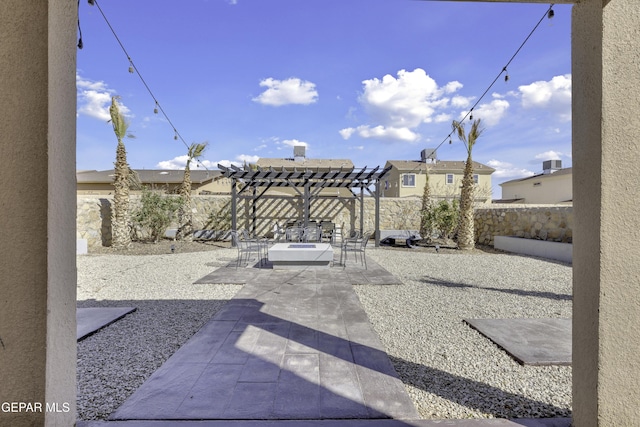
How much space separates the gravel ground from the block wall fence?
3450 millimetres

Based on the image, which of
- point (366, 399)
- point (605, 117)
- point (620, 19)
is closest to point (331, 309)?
point (366, 399)

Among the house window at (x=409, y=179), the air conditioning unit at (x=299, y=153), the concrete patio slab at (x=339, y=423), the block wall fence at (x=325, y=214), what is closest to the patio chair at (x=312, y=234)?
the block wall fence at (x=325, y=214)

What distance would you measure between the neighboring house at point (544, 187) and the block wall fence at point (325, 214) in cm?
1456

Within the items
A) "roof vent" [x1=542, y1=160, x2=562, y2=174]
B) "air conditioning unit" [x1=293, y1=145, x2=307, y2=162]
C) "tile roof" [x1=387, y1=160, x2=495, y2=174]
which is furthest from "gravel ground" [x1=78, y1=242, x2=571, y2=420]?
"roof vent" [x1=542, y1=160, x2=562, y2=174]

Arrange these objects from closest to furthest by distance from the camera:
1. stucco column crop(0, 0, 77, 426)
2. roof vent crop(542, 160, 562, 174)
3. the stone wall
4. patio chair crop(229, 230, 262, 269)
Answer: stucco column crop(0, 0, 77, 426) < patio chair crop(229, 230, 262, 269) < the stone wall < roof vent crop(542, 160, 562, 174)

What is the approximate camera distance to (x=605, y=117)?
5.39 feet

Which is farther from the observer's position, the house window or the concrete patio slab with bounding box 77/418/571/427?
the house window

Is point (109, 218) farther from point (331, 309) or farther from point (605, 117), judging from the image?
point (605, 117)

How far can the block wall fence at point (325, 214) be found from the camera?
38.1 ft

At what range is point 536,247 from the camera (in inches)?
392

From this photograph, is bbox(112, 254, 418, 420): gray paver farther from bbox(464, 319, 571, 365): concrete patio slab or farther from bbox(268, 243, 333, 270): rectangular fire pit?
bbox(268, 243, 333, 270): rectangular fire pit

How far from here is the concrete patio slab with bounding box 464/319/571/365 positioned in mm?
2969

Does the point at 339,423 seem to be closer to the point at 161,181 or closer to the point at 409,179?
the point at 409,179

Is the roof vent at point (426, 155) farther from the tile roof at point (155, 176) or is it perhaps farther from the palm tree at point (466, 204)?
the tile roof at point (155, 176)
